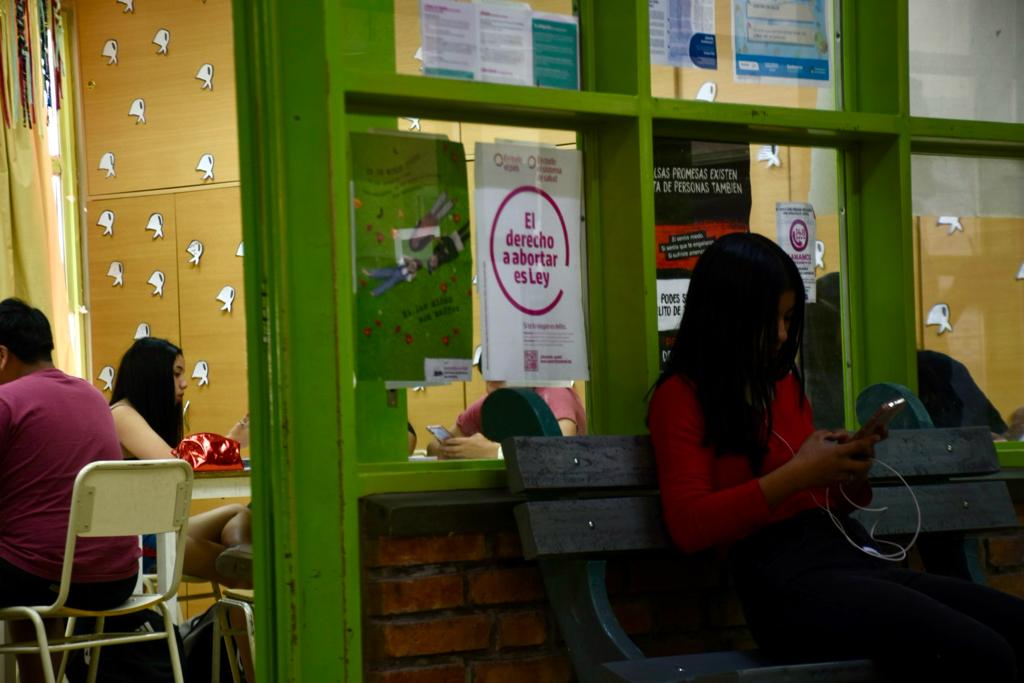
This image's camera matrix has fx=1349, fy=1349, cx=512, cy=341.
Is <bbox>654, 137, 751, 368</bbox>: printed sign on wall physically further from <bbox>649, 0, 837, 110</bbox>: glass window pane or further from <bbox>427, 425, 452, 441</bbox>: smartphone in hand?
<bbox>427, 425, 452, 441</bbox>: smartphone in hand

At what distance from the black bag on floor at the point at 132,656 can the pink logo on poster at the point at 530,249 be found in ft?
7.44

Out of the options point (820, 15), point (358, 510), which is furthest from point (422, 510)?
point (820, 15)

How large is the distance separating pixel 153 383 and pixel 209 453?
676 mm

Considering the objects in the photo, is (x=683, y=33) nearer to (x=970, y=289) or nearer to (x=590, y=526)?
(x=970, y=289)

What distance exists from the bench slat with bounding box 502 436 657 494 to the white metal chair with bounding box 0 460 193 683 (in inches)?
80.4

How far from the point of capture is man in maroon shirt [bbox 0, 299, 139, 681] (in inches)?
163

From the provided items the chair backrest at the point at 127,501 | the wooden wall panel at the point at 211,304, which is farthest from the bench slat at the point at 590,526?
the wooden wall panel at the point at 211,304

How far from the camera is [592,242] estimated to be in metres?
2.63

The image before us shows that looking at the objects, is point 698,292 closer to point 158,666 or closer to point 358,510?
point 358,510

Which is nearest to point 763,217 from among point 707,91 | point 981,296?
point 707,91

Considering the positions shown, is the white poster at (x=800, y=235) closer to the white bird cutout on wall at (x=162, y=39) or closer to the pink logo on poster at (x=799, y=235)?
the pink logo on poster at (x=799, y=235)

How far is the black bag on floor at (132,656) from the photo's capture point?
4359 mm

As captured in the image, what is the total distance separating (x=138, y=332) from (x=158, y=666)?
410 cm

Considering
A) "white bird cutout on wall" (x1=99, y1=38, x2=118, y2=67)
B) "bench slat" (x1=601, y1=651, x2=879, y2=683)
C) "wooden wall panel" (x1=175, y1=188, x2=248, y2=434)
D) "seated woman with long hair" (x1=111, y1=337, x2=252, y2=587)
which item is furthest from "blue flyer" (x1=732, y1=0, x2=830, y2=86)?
"white bird cutout on wall" (x1=99, y1=38, x2=118, y2=67)
